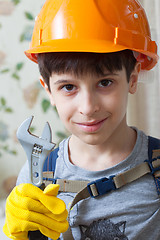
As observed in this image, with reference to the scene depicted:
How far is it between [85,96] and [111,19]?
0.60 ft

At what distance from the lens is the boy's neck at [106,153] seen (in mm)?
844

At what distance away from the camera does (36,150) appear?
685 millimetres

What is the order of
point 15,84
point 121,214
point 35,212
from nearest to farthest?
1. point 35,212
2. point 121,214
3. point 15,84

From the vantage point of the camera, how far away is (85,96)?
2.21 ft

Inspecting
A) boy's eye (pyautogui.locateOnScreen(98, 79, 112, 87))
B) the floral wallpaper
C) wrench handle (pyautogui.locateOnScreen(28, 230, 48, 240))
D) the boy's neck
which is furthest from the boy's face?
the floral wallpaper

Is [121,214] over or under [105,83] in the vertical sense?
under

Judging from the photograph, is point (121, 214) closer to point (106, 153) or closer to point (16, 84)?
point (106, 153)

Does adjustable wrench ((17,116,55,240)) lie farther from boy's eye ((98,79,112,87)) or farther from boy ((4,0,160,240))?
boy's eye ((98,79,112,87))

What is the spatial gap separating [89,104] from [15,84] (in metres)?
1.14

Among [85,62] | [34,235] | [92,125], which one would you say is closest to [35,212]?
[34,235]

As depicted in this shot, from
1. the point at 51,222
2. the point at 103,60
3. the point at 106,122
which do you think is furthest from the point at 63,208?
the point at 103,60

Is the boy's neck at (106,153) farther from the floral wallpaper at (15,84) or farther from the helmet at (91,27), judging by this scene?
the floral wallpaper at (15,84)

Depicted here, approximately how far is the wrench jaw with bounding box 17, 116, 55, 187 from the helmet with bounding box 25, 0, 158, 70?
0.63 ft

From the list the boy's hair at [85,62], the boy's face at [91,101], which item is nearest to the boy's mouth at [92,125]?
the boy's face at [91,101]
